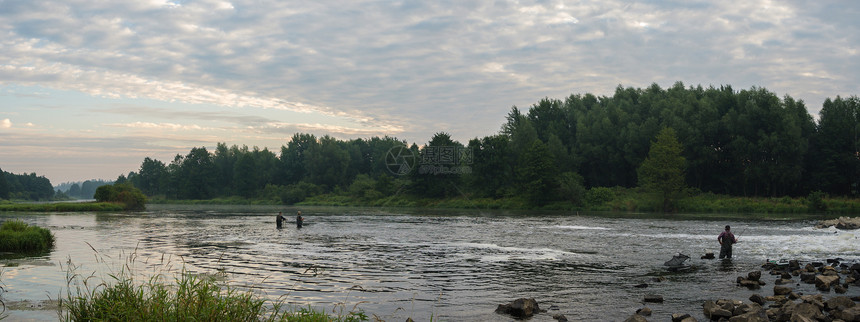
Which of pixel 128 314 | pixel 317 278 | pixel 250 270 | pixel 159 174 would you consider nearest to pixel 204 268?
pixel 250 270

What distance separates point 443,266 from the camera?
26.0 metres

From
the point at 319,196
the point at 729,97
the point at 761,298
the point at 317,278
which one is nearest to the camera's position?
the point at 761,298

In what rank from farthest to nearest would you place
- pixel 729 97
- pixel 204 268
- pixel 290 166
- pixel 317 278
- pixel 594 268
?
1. pixel 290 166
2. pixel 729 97
3. pixel 594 268
4. pixel 204 268
5. pixel 317 278

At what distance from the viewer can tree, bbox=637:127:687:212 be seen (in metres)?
82.5

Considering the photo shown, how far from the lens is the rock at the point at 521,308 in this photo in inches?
608

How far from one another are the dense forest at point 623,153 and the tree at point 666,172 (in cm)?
537

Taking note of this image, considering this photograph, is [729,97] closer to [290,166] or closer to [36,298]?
[36,298]

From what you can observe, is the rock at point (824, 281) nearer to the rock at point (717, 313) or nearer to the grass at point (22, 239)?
the rock at point (717, 313)

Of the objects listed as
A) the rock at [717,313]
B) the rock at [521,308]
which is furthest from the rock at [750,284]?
the rock at [521,308]

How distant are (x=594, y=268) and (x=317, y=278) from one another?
1201cm

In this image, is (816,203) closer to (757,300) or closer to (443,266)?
(443,266)

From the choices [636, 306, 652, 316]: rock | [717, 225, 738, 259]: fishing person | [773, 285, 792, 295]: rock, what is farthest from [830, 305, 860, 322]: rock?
[717, 225, 738, 259]: fishing person

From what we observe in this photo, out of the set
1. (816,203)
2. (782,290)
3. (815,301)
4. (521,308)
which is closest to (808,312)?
(815,301)

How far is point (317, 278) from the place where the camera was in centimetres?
2180
